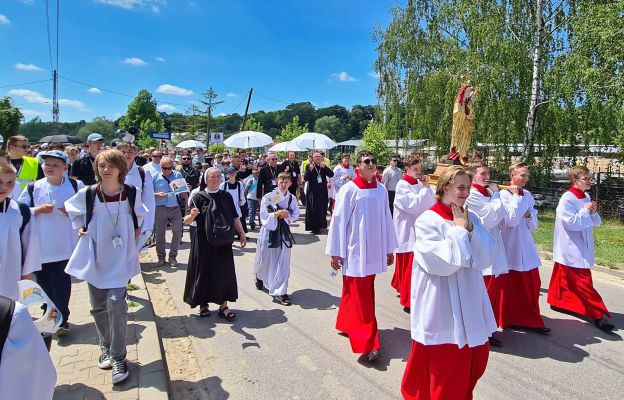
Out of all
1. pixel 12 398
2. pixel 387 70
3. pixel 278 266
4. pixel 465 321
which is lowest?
pixel 278 266

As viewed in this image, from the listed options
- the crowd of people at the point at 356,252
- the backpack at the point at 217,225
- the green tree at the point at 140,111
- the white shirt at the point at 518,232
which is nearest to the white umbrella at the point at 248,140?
the crowd of people at the point at 356,252

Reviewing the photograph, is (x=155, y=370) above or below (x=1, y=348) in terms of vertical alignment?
below

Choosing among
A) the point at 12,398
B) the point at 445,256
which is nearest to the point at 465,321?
the point at 445,256

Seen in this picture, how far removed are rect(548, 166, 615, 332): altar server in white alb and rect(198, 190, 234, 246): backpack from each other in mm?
4332

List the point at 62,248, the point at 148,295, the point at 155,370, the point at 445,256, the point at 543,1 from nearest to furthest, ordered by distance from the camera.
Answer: the point at 445,256
the point at 155,370
the point at 62,248
the point at 148,295
the point at 543,1

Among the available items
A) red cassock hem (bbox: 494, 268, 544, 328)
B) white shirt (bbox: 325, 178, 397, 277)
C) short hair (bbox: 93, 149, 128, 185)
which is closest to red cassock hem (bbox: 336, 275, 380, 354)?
white shirt (bbox: 325, 178, 397, 277)

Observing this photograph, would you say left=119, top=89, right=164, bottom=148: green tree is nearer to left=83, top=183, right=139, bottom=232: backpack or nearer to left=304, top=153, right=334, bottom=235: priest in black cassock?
left=304, top=153, right=334, bottom=235: priest in black cassock

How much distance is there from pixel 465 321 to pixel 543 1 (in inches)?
678

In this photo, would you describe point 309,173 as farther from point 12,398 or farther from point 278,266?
point 12,398

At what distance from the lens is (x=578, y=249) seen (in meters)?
5.46

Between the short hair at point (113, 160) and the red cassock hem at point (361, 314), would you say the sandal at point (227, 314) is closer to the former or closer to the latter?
the red cassock hem at point (361, 314)

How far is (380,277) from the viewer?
7.40 metres

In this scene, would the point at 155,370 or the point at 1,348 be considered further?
the point at 155,370

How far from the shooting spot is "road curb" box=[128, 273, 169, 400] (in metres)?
3.50
